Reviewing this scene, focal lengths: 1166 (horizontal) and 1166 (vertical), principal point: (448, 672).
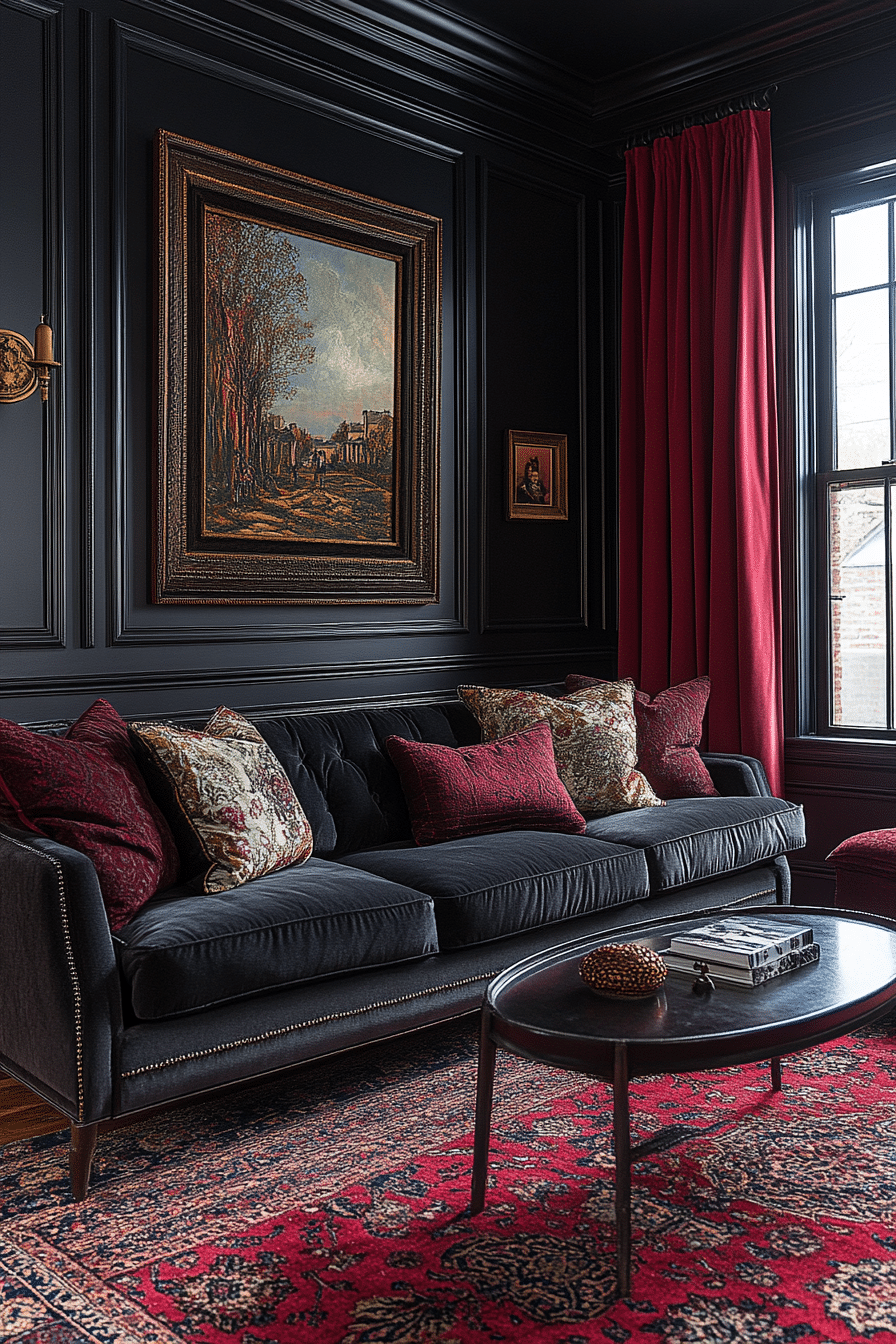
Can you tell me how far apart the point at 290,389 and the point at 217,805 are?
5.51 feet

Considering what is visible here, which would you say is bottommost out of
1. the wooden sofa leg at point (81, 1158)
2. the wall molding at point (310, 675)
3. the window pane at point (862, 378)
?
the wooden sofa leg at point (81, 1158)

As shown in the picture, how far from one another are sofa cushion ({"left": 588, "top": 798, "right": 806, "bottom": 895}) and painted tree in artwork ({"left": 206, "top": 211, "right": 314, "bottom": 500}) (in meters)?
1.66

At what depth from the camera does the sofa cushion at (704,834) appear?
353cm

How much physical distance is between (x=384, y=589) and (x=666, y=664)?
133 centimetres

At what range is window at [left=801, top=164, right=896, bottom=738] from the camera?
15.0ft

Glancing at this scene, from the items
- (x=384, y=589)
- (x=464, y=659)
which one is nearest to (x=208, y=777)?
(x=384, y=589)

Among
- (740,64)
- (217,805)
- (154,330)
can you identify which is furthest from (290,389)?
(740,64)

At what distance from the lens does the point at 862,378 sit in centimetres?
464

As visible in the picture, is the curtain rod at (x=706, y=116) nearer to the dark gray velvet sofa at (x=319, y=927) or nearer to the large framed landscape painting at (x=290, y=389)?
the large framed landscape painting at (x=290, y=389)

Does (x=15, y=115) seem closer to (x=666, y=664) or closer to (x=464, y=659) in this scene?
(x=464, y=659)

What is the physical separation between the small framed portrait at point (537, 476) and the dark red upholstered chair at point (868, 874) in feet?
6.64

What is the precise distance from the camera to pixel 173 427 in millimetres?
3646

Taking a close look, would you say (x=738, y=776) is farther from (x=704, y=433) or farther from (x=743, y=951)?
(x=743, y=951)

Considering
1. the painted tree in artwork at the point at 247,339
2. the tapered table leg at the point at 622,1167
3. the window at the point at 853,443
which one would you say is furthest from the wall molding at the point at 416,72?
the tapered table leg at the point at 622,1167
